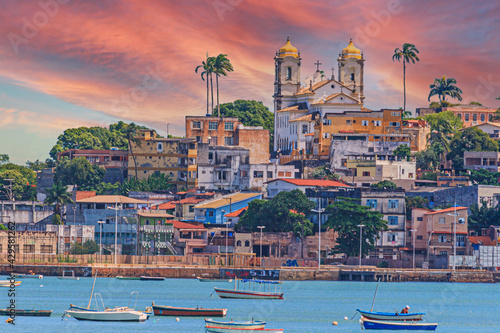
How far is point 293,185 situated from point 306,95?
133ft

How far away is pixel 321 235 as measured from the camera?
116 m

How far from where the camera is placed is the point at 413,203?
411 feet

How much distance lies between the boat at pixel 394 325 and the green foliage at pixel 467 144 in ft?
238

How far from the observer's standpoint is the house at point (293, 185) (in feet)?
419

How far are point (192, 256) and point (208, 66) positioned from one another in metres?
53.4

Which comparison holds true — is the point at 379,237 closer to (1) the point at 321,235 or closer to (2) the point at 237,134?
(1) the point at 321,235

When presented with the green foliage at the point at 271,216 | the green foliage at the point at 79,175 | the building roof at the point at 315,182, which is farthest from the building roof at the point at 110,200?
the green foliage at the point at 79,175

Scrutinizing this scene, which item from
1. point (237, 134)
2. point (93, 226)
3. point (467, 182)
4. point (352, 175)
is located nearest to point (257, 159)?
point (237, 134)

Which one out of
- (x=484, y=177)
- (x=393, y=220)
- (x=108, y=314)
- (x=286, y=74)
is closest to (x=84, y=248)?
(x=393, y=220)

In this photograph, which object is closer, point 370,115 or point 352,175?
point 352,175

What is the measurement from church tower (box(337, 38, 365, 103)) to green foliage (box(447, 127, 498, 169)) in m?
25.0

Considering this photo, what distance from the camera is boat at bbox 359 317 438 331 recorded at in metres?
75.0

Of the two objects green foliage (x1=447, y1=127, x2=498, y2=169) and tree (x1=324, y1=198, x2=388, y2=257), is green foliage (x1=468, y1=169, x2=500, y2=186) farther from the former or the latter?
tree (x1=324, y1=198, x2=388, y2=257)

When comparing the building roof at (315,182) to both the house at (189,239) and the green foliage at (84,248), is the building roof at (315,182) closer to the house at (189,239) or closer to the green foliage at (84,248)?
the house at (189,239)
